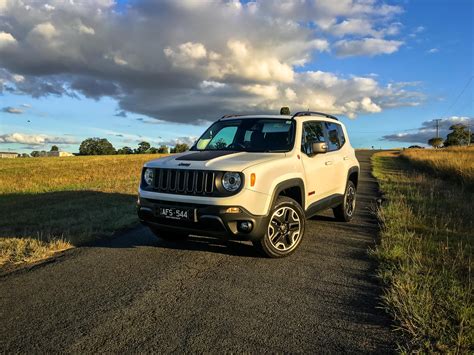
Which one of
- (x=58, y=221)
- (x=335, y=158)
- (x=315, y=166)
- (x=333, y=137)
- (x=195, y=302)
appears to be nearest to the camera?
(x=195, y=302)

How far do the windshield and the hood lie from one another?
416mm

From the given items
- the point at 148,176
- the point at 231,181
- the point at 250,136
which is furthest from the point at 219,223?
the point at 250,136

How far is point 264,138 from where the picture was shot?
6.14 m

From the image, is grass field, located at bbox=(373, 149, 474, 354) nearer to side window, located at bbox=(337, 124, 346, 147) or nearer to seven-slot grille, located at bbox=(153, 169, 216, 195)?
side window, located at bbox=(337, 124, 346, 147)

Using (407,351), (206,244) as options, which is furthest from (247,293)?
(206,244)

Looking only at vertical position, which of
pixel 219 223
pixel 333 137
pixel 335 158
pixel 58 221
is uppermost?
pixel 333 137

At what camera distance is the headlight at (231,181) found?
15.5 feet

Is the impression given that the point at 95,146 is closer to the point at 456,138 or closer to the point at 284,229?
the point at 456,138

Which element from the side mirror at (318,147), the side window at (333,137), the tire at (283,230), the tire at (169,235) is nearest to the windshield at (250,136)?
the side mirror at (318,147)

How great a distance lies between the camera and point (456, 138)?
348 ft

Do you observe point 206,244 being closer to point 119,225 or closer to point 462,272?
point 119,225

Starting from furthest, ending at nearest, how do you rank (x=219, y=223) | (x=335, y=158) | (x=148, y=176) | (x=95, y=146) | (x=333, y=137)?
(x=95, y=146)
(x=333, y=137)
(x=335, y=158)
(x=148, y=176)
(x=219, y=223)

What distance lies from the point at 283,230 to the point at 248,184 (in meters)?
0.99

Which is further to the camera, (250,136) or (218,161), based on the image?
(250,136)
